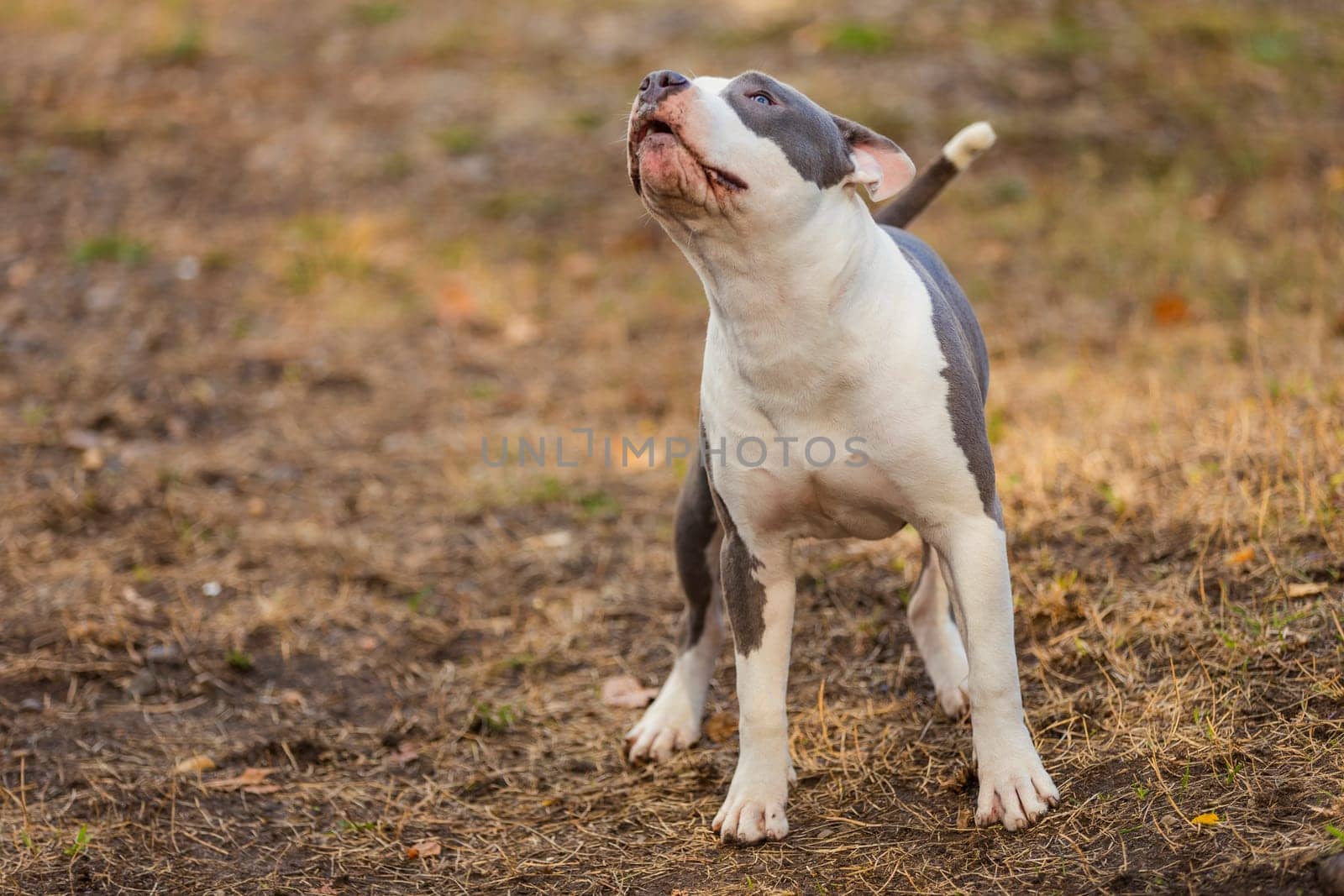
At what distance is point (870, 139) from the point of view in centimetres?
299

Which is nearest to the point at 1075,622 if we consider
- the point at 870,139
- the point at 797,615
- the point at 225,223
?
the point at 797,615

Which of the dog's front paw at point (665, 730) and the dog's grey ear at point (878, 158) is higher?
the dog's grey ear at point (878, 158)

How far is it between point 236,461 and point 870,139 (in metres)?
3.76

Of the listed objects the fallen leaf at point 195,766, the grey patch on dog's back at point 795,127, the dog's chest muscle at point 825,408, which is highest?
the grey patch on dog's back at point 795,127

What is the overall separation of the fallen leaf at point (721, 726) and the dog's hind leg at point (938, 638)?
22.7 inches

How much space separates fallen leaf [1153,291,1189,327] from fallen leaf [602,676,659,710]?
3.53 metres

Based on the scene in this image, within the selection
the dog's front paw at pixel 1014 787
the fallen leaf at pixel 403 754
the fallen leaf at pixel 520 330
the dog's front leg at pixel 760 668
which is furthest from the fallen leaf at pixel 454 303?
the dog's front paw at pixel 1014 787

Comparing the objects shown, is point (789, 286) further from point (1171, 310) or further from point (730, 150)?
point (1171, 310)

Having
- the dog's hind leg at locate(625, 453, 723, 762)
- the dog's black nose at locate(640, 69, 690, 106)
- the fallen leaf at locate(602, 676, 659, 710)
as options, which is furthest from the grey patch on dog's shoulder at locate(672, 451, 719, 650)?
the dog's black nose at locate(640, 69, 690, 106)

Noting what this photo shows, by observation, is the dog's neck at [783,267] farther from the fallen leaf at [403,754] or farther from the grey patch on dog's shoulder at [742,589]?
the fallen leaf at [403,754]

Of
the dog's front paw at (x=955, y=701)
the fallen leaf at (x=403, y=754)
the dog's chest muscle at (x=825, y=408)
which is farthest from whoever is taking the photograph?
the fallen leaf at (x=403, y=754)

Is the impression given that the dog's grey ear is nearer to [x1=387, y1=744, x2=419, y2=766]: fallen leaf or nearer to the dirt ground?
the dirt ground

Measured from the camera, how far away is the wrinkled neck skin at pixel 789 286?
2.78m

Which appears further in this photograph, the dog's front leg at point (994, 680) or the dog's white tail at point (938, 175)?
the dog's white tail at point (938, 175)
